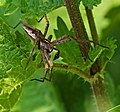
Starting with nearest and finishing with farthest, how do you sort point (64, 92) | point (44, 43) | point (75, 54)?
point (75, 54) → point (44, 43) → point (64, 92)

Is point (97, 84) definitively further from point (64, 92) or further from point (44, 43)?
point (64, 92)

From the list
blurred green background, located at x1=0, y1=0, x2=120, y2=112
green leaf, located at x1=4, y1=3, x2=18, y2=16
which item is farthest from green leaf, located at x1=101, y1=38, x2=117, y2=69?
blurred green background, located at x1=0, y1=0, x2=120, y2=112

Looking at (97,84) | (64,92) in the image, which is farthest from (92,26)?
(64,92)

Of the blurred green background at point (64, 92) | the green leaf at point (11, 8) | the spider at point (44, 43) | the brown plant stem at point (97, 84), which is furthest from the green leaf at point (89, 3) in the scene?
the blurred green background at point (64, 92)

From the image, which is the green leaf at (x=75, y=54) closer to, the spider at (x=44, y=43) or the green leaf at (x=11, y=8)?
the spider at (x=44, y=43)

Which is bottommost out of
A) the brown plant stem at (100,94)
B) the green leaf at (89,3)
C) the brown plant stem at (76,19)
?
the brown plant stem at (100,94)

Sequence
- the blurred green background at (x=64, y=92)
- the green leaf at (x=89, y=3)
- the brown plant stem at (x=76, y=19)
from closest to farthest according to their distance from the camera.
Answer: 1. the brown plant stem at (x=76, y=19)
2. the green leaf at (x=89, y=3)
3. the blurred green background at (x=64, y=92)

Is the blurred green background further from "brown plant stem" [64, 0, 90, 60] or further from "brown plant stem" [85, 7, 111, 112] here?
"brown plant stem" [64, 0, 90, 60]

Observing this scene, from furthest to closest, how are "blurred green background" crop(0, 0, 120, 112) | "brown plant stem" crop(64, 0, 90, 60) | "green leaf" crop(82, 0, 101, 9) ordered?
"blurred green background" crop(0, 0, 120, 112)
"green leaf" crop(82, 0, 101, 9)
"brown plant stem" crop(64, 0, 90, 60)

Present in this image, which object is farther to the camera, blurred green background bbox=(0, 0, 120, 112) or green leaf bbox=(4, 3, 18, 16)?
blurred green background bbox=(0, 0, 120, 112)

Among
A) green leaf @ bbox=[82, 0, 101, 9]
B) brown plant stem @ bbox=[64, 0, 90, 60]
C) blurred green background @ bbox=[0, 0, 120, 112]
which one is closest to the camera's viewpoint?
brown plant stem @ bbox=[64, 0, 90, 60]

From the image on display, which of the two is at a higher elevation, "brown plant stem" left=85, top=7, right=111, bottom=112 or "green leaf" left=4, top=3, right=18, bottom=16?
"green leaf" left=4, top=3, right=18, bottom=16

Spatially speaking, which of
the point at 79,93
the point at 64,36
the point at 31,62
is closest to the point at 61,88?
the point at 79,93

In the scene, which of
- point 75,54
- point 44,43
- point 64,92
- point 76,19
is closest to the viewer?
point 76,19
